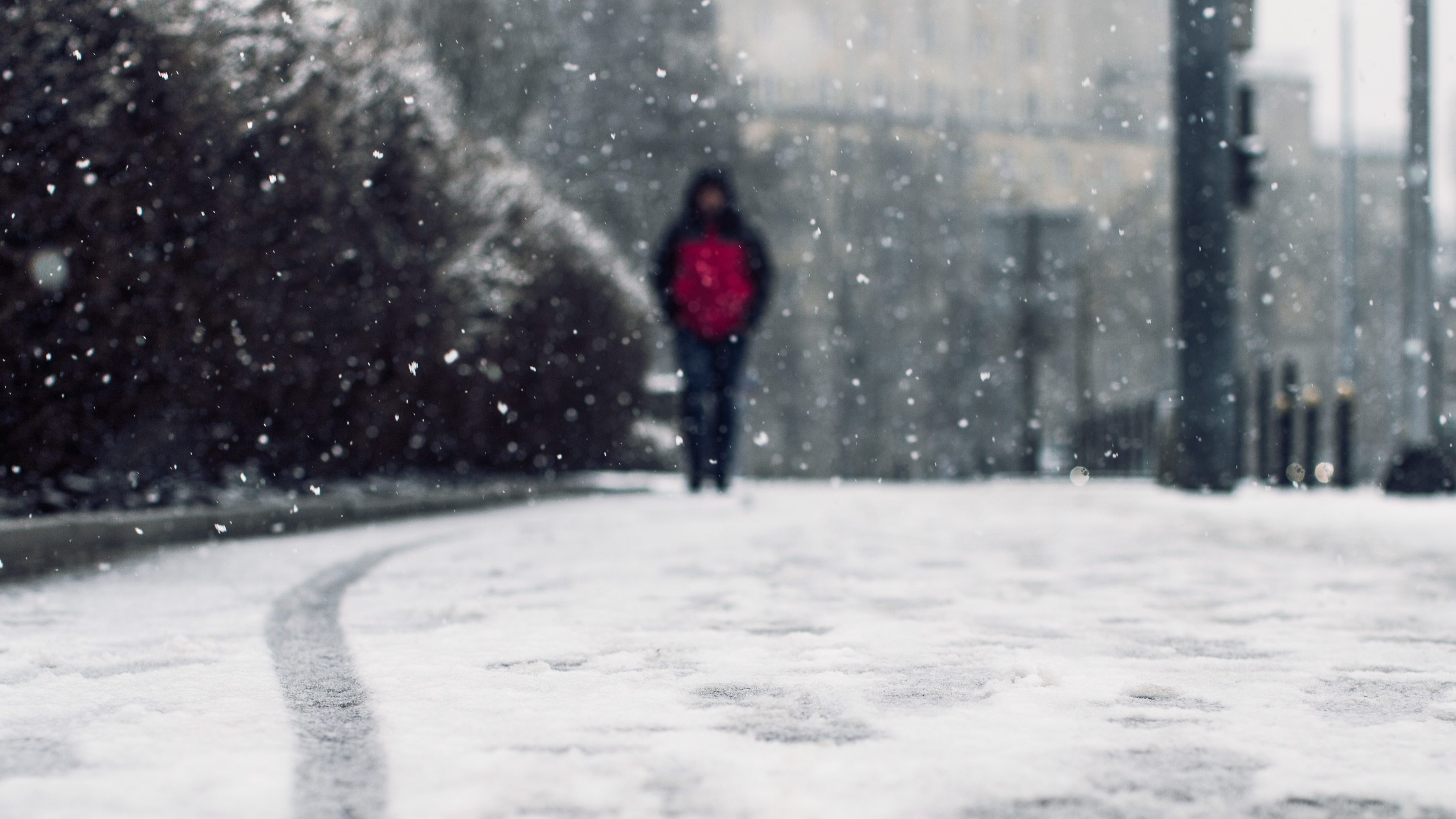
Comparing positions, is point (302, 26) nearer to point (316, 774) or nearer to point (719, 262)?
point (719, 262)

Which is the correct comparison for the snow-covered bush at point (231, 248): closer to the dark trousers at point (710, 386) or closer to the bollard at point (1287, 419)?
the dark trousers at point (710, 386)

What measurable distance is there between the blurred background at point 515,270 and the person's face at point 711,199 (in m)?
1.33

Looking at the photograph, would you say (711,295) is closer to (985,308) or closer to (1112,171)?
(985,308)

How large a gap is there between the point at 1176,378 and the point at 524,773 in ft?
33.6

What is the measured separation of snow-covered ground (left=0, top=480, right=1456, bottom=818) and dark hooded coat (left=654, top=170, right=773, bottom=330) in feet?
13.3

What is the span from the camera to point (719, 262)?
33.3ft

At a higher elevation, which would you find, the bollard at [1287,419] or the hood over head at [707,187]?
the hood over head at [707,187]

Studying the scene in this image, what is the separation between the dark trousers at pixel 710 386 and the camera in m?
10.1

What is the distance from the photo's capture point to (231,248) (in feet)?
22.0

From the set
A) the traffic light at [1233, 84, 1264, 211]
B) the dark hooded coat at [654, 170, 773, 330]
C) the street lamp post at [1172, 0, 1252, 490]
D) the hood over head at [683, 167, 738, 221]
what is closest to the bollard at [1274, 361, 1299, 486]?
the street lamp post at [1172, 0, 1252, 490]

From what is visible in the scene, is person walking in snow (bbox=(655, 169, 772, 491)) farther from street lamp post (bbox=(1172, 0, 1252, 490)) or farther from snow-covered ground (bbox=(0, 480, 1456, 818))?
snow-covered ground (bbox=(0, 480, 1456, 818))

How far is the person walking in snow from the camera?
396 inches

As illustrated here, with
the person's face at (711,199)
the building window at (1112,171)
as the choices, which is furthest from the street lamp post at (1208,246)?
the building window at (1112,171)

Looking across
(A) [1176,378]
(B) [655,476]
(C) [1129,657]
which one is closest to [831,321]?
(B) [655,476]
